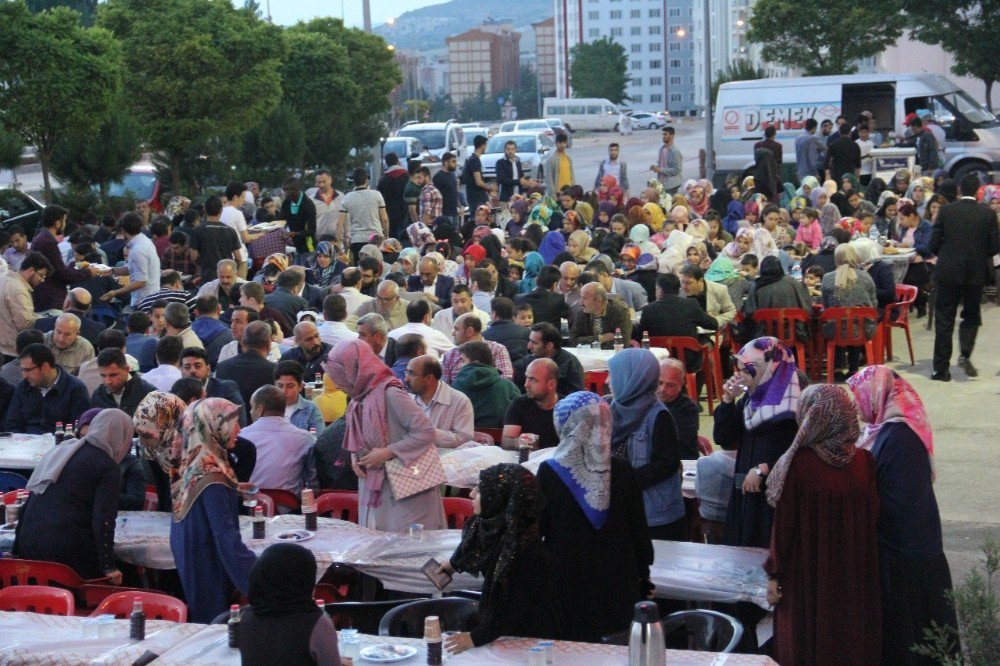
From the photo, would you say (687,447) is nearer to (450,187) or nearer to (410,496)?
(410,496)

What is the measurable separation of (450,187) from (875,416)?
15.4 meters

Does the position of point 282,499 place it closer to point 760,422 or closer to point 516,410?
point 516,410

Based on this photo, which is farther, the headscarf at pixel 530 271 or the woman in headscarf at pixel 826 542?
the headscarf at pixel 530 271

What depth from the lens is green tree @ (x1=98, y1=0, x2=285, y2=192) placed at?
23.5 meters

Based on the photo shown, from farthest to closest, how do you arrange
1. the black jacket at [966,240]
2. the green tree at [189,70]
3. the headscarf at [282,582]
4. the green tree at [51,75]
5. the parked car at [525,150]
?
1. the parked car at [525,150]
2. the green tree at [189,70]
3. the green tree at [51,75]
4. the black jacket at [966,240]
5. the headscarf at [282,582]

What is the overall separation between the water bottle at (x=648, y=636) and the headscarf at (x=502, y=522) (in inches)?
20.6

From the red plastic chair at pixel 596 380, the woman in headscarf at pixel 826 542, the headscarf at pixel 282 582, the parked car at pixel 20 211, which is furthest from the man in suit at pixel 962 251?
the parked car at pixel 20 211

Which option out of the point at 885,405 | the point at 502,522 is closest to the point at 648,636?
the point at 502,522

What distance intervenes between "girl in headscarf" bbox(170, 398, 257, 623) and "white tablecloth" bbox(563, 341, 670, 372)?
15.1ft

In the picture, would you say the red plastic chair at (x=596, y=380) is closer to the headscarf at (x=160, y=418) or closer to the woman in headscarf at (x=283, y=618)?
the headscarf at (x=160, y=418)

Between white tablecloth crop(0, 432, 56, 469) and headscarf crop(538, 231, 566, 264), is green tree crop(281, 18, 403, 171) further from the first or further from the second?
white tablecloth crop(0, 432, 56, 469)

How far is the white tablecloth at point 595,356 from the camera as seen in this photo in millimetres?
10500

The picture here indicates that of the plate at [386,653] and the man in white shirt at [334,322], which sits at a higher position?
the man in white shirt at [334,322]

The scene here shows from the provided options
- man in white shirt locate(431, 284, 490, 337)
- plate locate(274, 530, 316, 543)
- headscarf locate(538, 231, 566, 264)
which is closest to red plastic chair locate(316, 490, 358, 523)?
plate locate(274, 530, 316, 543)
